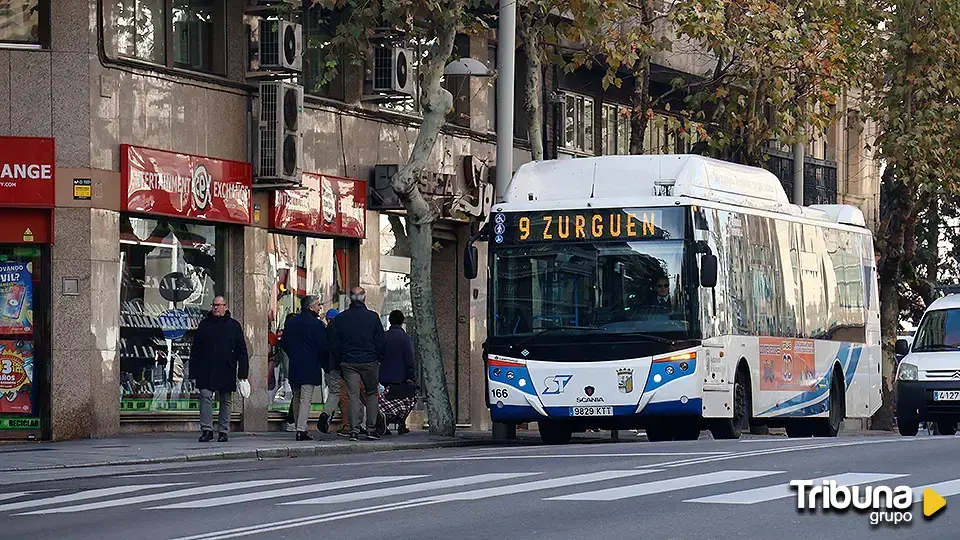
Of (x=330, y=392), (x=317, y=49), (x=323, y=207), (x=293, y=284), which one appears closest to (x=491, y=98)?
(x=317, y=49)

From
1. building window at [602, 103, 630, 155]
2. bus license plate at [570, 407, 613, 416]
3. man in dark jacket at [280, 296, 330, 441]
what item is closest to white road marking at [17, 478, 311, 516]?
bus license plate at [570, 407, 613, 416]

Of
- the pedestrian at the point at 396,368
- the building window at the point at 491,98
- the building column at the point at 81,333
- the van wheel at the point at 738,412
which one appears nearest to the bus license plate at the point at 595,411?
the van wheel at the point at 738,412

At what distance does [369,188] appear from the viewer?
32.0 metres

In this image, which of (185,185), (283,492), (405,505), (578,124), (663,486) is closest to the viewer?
(405,505)

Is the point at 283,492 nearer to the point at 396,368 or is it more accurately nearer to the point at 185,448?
the point at 185,448

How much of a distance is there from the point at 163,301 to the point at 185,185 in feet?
5.36

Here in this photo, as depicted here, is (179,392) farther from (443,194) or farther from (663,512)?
(663,512)

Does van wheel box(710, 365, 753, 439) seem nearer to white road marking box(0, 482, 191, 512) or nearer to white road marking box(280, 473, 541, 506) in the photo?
white road marking box(280, 473, 541, 506)

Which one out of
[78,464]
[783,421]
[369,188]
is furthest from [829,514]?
[369,188]

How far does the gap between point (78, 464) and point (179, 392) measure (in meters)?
7.02

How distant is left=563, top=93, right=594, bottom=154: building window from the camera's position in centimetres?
3888

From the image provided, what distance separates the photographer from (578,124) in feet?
129

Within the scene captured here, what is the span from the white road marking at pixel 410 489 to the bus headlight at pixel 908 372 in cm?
1254

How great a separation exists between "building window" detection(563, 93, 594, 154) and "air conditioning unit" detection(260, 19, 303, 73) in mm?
10598
